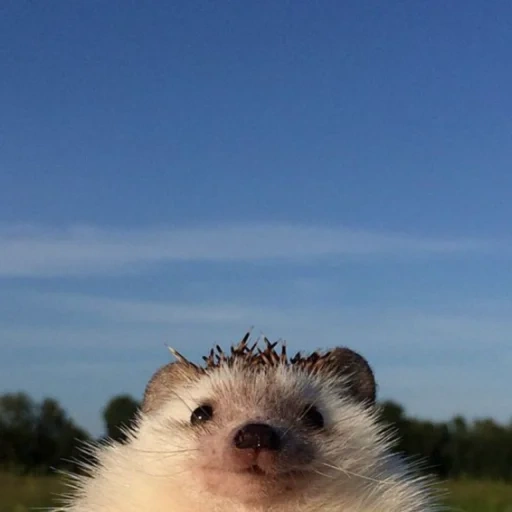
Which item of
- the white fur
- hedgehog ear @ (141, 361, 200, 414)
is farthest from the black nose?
hedgehog ear @ (141, 361, 200, 414)

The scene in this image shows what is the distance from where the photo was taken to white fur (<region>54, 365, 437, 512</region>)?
9.27 ft

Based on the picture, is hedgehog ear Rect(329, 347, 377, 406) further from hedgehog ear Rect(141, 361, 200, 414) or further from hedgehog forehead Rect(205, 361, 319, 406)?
hedgehog ear Rect(141, 361, 200, 414)

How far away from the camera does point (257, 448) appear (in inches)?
106

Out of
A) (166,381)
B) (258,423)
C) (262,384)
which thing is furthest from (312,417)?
(166,381)

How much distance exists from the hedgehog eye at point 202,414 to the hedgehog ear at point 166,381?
264 millimetres

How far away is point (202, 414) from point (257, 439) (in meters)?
0.40

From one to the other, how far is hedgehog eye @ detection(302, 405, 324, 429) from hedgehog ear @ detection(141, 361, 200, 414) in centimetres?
51

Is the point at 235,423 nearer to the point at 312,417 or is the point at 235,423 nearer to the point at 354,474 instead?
the point at 312,417

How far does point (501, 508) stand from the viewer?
11156 mm

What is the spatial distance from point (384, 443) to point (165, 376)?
91 cm

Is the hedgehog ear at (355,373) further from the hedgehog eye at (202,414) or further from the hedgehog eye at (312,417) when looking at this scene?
the hedgehog eye at (202,414)

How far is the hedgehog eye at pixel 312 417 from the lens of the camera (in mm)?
3014

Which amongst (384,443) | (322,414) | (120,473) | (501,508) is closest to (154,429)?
(120,473)

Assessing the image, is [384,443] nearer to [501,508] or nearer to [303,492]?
[303,492]
